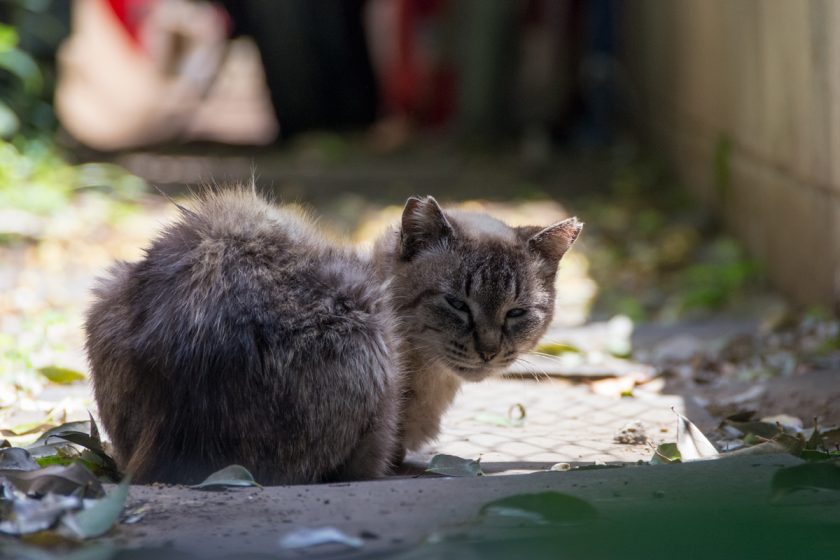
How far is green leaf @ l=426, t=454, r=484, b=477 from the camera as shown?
3.64 m

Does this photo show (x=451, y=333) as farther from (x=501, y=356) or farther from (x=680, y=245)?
(x=680, y=245)

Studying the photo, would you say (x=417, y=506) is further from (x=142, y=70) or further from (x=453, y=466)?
(x=142, y=70)

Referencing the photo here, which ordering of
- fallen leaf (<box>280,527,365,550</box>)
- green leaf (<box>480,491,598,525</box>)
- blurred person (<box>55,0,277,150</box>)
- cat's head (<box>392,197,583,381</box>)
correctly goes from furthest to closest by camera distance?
1. blurred person (<box>55,0,277,150</box>)
2. cat's head (<box>392,197,583,381</box>)
3. green leaf (<box>480,491,598,525</box>)
4. fallen leaf (<box>280,527,365,550</box>)

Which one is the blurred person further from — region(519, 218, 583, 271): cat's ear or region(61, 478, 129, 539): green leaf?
region(61, 478, 129, 539): green leaf

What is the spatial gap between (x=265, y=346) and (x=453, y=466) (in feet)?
2.58

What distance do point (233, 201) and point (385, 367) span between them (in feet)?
2.50

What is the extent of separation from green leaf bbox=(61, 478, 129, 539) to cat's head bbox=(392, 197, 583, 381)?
50.8 inches

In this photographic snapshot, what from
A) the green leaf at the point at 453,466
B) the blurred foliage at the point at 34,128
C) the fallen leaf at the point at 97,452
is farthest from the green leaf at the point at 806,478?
the blurred foliage at the point at 34,128

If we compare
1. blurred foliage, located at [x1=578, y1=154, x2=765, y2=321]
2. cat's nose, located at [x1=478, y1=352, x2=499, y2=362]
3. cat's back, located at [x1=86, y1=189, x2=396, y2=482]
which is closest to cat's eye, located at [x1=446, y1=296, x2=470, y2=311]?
cat's nose, located at [x1=478, y1=352, x2=499, y2=362]

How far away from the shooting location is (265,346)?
333 centimetres

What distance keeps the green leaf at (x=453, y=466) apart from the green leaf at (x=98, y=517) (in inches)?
43.1

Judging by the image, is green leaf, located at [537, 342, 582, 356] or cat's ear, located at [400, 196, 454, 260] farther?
green leaf, located at [537, 342, 582, 356]

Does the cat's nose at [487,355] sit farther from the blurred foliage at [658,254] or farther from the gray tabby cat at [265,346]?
the blurred foliage at [658,254]

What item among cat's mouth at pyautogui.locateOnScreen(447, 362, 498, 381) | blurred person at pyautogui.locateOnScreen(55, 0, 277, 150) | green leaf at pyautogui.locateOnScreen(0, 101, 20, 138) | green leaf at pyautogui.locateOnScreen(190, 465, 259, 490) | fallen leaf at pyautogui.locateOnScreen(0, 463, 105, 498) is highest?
blurred person at pyautogui.locateOnScreen(55, 0, 277, 150)
